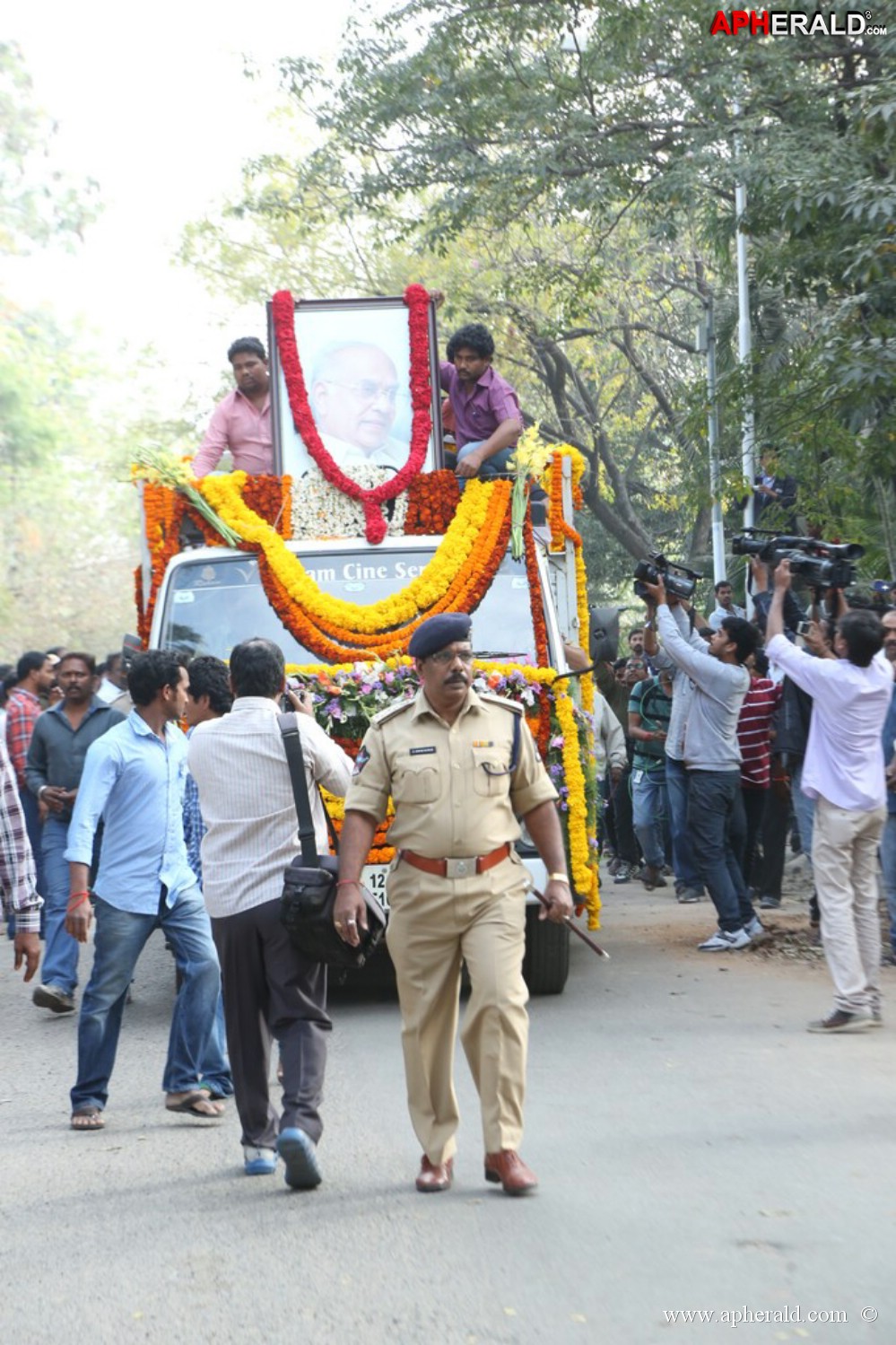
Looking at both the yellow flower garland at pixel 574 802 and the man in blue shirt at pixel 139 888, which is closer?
the man in blue shirt at pixel 139 888

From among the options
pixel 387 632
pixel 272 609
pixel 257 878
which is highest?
pixel 272 609

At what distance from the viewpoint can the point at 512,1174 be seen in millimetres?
5773

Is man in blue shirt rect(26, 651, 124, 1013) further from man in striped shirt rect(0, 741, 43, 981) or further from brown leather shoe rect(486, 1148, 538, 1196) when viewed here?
brown leather shoe rect(486, 1148, 538, 1196)

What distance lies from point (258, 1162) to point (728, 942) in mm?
5543

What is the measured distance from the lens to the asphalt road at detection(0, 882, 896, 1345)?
4648 millimetres

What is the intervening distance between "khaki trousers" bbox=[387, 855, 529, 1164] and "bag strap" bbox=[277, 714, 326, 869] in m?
0.29

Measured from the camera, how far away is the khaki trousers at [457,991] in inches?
231

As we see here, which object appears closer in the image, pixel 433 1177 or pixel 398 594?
pixel 433 1177

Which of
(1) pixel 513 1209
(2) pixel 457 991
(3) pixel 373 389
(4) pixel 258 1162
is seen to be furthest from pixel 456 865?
(3) pixel 373 389

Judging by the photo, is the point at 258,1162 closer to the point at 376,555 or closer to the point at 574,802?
the point at 574,802

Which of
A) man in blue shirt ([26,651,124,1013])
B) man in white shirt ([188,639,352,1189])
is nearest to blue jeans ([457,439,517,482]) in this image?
man in blue shirt ([26,651,124,1013])

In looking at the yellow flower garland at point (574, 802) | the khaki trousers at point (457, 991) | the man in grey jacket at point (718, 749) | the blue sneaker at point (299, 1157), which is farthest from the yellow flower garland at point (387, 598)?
the blue sneaker at point (299, 1157)

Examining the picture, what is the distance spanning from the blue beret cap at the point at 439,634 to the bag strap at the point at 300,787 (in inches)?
20.1

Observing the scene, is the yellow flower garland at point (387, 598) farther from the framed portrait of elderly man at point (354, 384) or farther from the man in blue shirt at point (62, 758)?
the man in blue shirt at point (62, 758)
